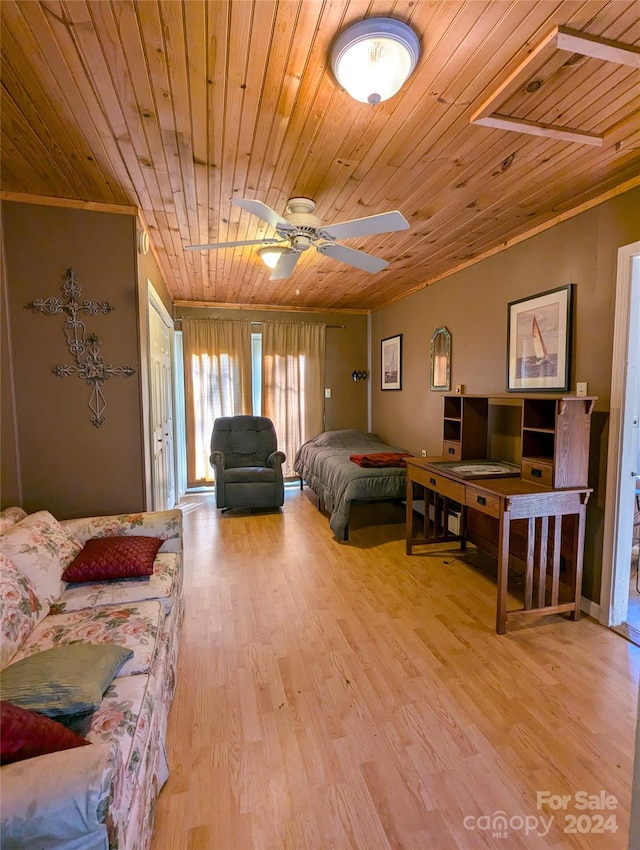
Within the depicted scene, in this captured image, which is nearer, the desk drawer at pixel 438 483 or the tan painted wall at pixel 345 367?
the desk drawer at pixel 438 483

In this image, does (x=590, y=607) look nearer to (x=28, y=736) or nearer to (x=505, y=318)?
(x=505, y=318)

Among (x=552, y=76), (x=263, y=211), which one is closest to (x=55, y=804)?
(x=263, y=211)

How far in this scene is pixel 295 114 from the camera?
161 centimetres

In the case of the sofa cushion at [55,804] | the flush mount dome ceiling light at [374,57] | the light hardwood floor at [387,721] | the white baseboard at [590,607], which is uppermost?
the flush mount dome ceiling light at [374,57]

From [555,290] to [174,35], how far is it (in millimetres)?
2464

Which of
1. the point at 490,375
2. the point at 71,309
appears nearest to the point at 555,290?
the point at 490,375

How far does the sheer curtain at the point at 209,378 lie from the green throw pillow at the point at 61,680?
4.11 metres

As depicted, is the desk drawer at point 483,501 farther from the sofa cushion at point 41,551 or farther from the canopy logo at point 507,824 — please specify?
the sofa cushion at point 41,551

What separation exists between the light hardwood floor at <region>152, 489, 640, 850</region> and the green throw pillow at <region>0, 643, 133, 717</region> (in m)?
0.56

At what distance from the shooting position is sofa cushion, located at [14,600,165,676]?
140 centimetres

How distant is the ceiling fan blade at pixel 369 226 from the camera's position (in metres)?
2.02

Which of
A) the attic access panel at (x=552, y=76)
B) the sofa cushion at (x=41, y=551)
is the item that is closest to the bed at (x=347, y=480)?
the sofa cushion at (x=41, y=551)

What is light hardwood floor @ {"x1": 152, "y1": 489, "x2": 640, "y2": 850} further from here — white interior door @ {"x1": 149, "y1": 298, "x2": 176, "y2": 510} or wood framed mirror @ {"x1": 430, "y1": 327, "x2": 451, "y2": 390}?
wood framed mirror @ {"x1": 430, "y1": 327, "x2": 451, "y2": 390}

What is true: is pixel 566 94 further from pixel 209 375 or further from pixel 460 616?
pixel 209 375
